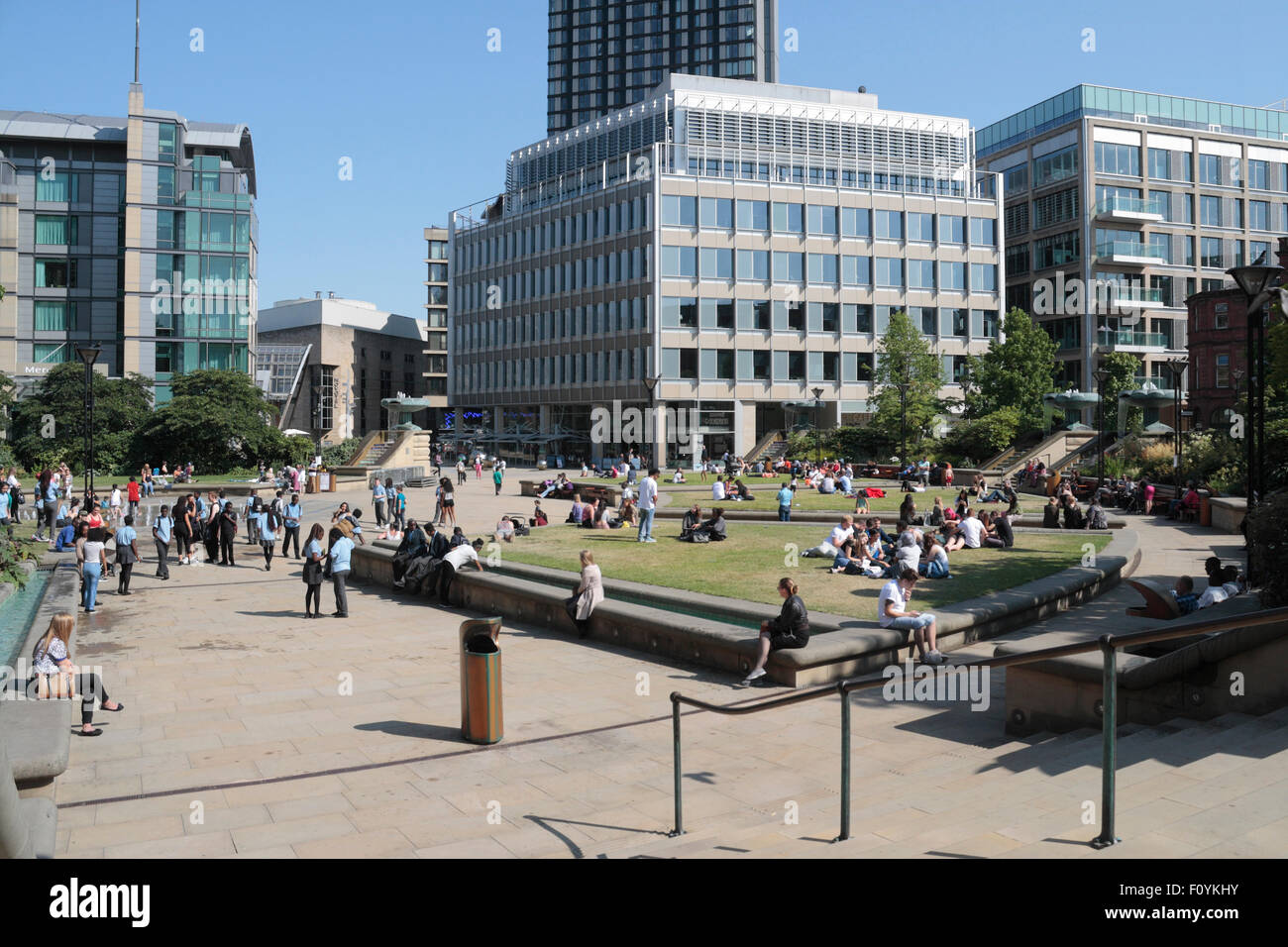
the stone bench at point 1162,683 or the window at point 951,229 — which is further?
the window at point 951,229

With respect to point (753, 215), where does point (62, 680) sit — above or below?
below

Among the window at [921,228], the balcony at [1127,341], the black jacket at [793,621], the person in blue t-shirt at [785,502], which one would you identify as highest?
the window at [921,228]

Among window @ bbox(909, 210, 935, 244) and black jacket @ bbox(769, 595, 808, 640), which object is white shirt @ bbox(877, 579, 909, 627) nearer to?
black jacket @ bbox(769, 595, 808, 640)

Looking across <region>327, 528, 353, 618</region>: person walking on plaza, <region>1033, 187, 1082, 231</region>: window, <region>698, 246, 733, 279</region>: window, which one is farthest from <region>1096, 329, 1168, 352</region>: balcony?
<region>327, 528, 353, 618</region>: person walking on plaza

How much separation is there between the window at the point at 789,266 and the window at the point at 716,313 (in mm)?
3976

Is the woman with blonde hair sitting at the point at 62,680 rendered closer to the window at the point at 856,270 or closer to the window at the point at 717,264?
the window at the point at 717,264

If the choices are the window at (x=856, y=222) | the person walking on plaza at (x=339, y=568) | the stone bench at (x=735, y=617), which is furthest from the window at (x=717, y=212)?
the person walking on plaza at (x=339, y=568)

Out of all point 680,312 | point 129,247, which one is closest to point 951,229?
point 680,312

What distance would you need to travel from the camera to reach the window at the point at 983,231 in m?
74.9

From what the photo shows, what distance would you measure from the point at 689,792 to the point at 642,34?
138 metres

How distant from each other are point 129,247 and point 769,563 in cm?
6357

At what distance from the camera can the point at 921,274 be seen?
243ft

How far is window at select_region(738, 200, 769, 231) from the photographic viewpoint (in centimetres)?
7075

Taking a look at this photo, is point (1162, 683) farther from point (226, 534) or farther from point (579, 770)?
point (226, 534)
